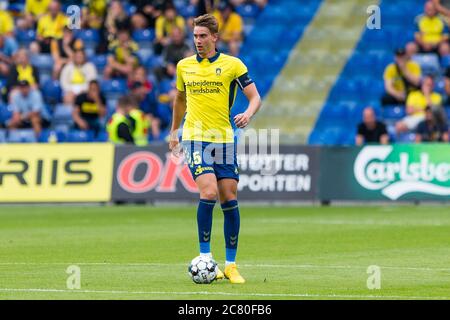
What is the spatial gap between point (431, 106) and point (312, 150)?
2.98 m

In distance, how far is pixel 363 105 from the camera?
28672mm

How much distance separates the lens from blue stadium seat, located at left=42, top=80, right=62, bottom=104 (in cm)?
2959

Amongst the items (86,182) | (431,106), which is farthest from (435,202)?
(86,182)

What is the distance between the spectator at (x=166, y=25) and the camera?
3009 centimetres

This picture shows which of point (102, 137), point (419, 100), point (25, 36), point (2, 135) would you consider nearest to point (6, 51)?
point (25, 36)

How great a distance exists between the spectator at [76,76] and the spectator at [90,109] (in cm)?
72

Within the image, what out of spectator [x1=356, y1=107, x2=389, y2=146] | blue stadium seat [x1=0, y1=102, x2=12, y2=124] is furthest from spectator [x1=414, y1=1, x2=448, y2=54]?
blue stadium seat [x1=0, y1=102, x2=12, y2=124]

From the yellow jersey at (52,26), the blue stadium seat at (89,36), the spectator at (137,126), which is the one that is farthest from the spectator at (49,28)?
the spectator at (137,126)

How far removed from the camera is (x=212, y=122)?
12.3 m

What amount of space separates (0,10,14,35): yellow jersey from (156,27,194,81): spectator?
14.1ft

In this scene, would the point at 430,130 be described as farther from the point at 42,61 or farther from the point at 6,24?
the point at 6,24

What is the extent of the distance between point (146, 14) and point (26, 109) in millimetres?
4530

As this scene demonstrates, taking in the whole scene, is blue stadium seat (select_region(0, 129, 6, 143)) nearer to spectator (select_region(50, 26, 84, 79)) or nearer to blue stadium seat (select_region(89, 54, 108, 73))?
spectator (select_region(50, 26, 84, 79))

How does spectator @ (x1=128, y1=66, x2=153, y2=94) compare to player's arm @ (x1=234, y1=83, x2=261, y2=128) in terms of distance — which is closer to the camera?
player's arm @ (x1=234, y1=83, x2=261, y2=128)
